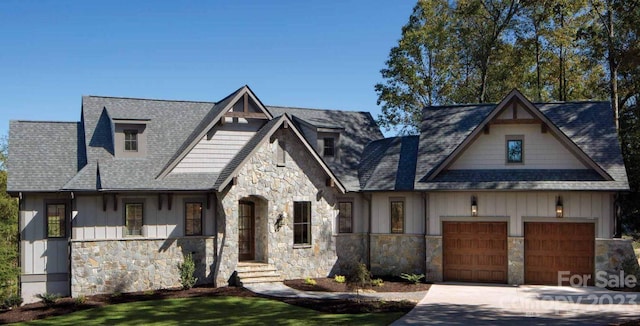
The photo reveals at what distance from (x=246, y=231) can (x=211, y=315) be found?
23.0 ft

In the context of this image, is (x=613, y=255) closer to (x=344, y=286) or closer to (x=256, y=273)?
(x=344, y=286)

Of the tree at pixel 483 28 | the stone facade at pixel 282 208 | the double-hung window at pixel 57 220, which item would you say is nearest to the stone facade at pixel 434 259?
the stone facade at pixel 282 208

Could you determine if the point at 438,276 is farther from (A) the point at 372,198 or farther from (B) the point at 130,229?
(B) the point at 130,229

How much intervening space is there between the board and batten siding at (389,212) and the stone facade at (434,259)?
2.64 feet

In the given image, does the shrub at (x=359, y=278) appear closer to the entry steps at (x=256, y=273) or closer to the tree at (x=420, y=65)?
the entry steps at (x=256, y=273)

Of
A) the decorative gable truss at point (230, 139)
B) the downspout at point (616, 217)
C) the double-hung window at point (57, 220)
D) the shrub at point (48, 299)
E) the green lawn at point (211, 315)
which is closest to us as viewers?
the green lawn at point (211, 315)

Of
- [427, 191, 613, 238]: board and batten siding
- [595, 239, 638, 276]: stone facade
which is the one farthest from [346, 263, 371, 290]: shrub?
[595, 239, 638, 276]: stone facade

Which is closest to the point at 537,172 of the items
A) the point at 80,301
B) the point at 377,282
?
the point at 377,282

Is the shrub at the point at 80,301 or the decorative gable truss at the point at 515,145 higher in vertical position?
the decorative gable truss at the point at 515,145

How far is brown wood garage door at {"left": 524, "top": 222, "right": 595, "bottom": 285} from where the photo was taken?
19781 mm

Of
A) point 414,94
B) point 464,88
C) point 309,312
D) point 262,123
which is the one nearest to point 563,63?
point 464,88

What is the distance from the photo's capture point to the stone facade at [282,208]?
66.2 ft

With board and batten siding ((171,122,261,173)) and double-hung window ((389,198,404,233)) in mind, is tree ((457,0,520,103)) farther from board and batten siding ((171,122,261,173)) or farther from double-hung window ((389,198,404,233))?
board and batten siding ((171,122,261,173))

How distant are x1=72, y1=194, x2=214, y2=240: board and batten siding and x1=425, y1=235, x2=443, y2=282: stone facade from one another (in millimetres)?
8330
